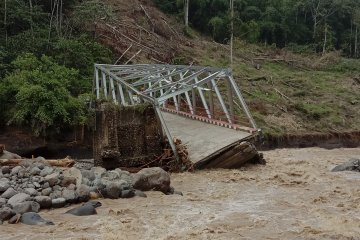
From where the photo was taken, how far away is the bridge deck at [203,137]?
18.9 m

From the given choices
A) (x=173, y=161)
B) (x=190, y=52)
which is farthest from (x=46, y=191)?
(x=190, y=52)

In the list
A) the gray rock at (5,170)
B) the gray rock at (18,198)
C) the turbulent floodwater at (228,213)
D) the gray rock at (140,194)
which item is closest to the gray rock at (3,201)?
the gray rock at (18,198)

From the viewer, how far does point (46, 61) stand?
94.0ft

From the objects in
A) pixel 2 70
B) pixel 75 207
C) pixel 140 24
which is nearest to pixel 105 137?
pixel 75 207

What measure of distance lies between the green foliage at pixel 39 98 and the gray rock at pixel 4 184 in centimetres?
1124

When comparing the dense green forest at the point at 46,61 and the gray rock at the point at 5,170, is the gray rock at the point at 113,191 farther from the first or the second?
the dense green forest at the point at 46,61

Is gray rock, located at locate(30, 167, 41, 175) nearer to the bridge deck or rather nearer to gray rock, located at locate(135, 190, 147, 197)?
gray rock, located at locate(135, 190, 147, 197)

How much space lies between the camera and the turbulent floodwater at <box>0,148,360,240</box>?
10.3 m

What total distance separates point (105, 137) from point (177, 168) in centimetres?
313

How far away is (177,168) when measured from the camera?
1877 cm

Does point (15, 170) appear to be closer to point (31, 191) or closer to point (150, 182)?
point (31, 191)

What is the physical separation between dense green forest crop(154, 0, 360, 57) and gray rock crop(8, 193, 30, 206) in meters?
42.8

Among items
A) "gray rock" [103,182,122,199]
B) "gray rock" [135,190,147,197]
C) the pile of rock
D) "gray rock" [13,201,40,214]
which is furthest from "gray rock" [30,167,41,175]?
"gray rock" [135,190,147,197]

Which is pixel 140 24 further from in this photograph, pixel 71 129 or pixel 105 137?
pixel 105 137
